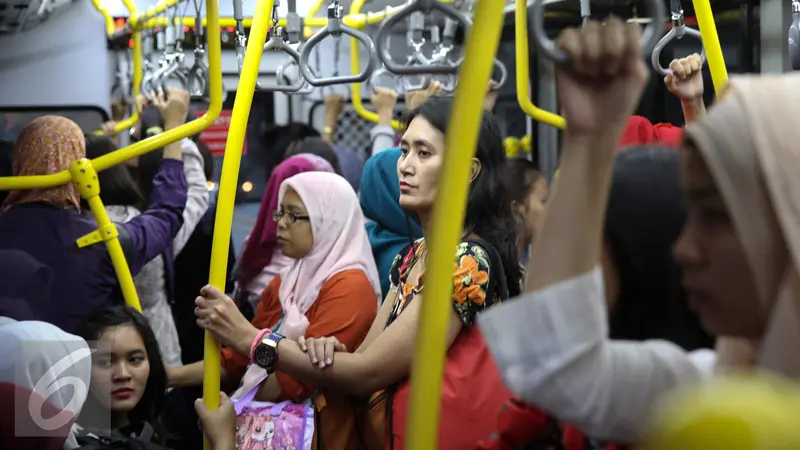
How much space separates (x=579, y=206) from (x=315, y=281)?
173cm

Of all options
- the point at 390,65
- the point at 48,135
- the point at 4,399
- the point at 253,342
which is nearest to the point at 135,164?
the point at 48,135

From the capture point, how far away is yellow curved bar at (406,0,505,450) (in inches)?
36.3

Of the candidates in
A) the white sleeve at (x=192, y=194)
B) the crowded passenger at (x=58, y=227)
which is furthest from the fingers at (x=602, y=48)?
the white sleeve at (x=192, y=194)

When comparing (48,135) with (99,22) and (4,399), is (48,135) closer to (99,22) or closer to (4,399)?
(4,399)

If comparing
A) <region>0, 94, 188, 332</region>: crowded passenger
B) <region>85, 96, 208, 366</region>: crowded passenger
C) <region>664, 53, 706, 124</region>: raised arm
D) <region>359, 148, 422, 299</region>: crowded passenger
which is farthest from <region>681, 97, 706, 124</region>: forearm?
<region>85, 96, 208, 366</region>: crowded passenger

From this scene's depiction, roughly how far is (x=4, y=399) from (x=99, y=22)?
3858mm

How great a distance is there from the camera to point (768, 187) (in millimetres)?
811

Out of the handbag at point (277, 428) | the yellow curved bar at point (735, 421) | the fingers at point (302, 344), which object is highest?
the yellow curved bar at point (735, 421)

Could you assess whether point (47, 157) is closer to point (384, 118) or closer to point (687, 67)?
point (687, 67)

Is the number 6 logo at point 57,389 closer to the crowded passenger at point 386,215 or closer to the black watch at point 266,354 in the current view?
the black watch at point 266,354

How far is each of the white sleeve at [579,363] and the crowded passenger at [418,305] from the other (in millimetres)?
889

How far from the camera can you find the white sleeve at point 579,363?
944 millimetres

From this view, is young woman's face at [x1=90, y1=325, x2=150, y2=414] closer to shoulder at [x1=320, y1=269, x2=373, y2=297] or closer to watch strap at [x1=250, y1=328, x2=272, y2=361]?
watch strap at [x1=250, y1=328, x2=272, y2=361]

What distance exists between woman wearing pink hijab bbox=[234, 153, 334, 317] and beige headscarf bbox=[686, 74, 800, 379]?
253 cm
